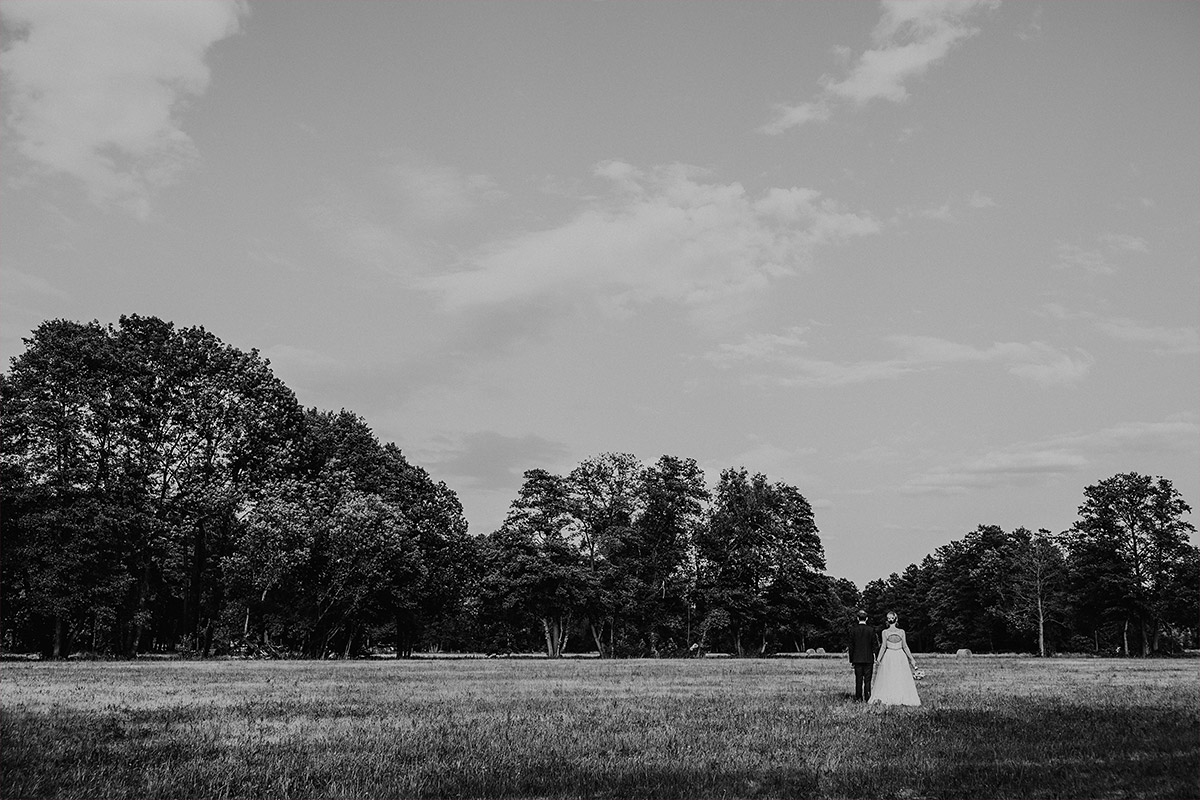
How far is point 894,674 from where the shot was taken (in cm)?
2200

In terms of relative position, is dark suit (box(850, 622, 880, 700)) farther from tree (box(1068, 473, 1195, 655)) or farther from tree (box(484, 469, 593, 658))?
tree (box(1068, 473, 1195, 655))

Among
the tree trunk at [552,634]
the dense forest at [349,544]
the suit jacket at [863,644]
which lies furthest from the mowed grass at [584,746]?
the tree trunk at [552,634]

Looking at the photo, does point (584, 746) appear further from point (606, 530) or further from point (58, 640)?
point (606, 530)

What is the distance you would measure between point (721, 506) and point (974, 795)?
279 ft

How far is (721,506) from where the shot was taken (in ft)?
311

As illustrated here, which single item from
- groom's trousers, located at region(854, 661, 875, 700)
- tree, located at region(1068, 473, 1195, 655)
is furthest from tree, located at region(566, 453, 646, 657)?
groom's trousers, located at region(854, 661, 875, 700)

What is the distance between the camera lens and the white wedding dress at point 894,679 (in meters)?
21.7

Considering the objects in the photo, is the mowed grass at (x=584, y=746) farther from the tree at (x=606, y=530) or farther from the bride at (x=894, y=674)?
the tree at (x=606, y=530)

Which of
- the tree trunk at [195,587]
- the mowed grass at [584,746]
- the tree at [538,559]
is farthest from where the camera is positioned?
the tree at [538,559]

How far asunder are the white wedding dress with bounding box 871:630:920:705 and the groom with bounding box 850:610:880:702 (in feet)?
2.58

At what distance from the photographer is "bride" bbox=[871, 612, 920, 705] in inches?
853

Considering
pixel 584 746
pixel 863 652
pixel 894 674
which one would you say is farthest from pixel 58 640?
pixel 584 746

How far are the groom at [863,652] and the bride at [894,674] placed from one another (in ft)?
2.15

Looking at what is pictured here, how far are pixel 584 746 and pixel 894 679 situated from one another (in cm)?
1100
